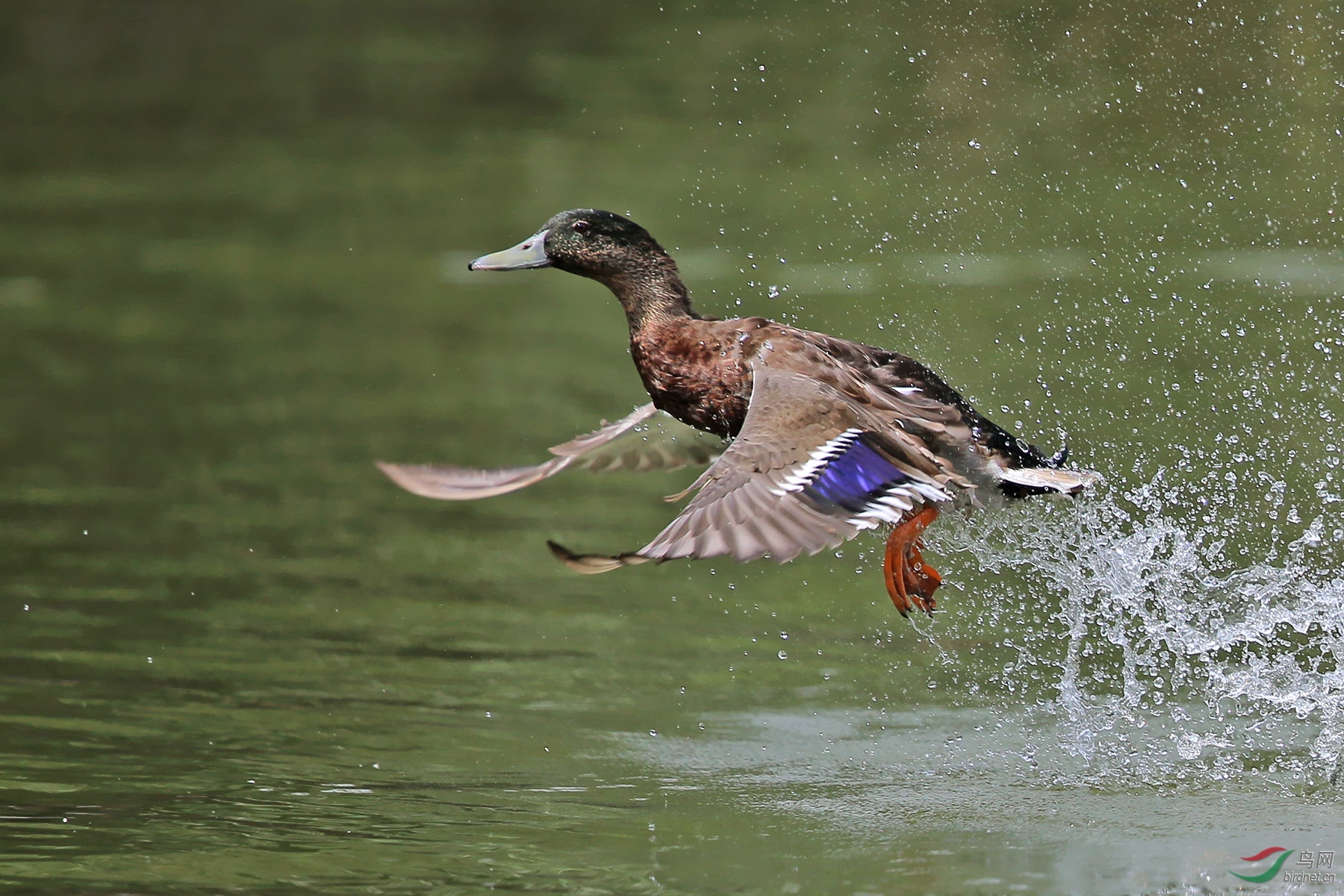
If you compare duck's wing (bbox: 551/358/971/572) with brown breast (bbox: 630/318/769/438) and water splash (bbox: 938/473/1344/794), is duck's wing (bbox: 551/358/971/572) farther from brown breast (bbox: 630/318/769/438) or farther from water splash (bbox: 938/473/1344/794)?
water splash (bbox: 938/473/1344/794)

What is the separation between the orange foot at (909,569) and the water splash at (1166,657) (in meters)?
0.47

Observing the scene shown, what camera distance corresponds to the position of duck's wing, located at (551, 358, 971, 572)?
5445 mm

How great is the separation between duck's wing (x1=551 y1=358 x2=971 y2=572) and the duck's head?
27.2 inches

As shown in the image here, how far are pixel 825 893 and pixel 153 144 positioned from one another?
16.1 metres

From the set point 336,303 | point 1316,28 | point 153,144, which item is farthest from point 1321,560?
point 153,144

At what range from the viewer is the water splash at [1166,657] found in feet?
20.9

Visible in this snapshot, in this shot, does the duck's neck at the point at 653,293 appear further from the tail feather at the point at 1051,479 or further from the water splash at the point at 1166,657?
the water splash at the point at 1166,657

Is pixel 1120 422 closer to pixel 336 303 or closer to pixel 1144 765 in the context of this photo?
pixel 1144 765

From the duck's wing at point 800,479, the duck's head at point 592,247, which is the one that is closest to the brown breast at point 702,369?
the duck's wing at point 800,479

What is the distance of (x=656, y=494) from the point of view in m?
9.87

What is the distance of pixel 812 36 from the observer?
77.6 ft

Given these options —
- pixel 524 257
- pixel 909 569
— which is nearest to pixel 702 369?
pixel 524 257

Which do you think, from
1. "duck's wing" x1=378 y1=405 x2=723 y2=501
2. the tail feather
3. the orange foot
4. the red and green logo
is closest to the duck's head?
"duck's wing" x1=378 y1=405 x2=723 y2=501

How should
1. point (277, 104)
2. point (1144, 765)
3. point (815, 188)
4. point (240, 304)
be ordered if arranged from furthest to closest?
1. point (277, 104)
2. point (815, 188)
3. point (240, 304)
4. point (1144, 765)
